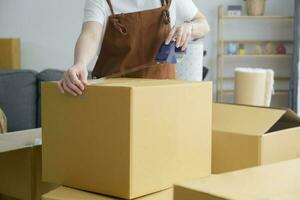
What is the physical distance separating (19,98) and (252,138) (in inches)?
75.9

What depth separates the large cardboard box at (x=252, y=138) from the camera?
1195mm

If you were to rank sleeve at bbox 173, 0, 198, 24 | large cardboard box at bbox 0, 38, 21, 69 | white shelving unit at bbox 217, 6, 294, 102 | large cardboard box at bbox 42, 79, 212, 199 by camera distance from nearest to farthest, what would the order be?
large cardboard box at bbox 42, 79, 212, 199, sleeve at bbox 173, 0, 198, 24, large cardboard box at bbox 0, 38, 21, 69, white shelving unit at bbox 217, 6, 294, 102

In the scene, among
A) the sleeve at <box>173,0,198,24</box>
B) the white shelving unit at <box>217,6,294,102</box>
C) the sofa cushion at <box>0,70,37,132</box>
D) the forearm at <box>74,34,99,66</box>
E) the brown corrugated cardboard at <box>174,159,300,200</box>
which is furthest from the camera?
the white shelving unit at <box>217,6,294,102</box>

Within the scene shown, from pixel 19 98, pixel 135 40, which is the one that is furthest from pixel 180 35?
pixel 19 98

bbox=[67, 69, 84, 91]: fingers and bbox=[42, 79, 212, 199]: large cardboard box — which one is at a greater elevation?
bbox=[67, 69, 84, 91]: fingers

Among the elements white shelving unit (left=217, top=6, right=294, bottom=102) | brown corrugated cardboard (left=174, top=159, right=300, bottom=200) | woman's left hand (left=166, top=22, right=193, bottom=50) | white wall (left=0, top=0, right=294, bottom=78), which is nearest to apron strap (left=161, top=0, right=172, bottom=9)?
woman's left hand (left=166, top=22, right=193, bottom=50)

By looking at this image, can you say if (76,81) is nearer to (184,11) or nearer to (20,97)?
(184,11)

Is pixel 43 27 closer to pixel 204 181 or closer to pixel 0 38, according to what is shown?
pixel 0 38

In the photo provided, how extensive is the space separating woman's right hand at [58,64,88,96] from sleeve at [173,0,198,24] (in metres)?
0.45

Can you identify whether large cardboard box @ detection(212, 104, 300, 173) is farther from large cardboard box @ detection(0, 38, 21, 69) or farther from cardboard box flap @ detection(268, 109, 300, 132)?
large cardboard box @ detection(0, 38, 21, 69)

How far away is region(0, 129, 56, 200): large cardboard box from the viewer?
1.25m

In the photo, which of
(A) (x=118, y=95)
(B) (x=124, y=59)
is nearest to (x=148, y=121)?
(A) (x=118, y=95)

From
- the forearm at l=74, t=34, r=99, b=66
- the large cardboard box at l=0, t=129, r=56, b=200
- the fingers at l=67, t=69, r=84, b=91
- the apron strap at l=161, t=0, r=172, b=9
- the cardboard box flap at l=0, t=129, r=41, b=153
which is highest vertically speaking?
the apron strap at l=161, t=0, r=172, b=9

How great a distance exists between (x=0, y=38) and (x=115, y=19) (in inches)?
134
